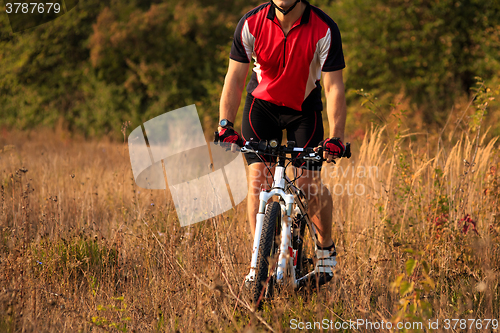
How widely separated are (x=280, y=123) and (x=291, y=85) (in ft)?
0.93

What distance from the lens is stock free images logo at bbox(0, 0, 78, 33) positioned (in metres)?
11.4

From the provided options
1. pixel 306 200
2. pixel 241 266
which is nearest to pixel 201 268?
pixel 241 266

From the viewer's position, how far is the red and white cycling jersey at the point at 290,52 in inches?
109

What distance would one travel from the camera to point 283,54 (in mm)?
2822

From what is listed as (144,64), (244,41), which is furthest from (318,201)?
Result: (144,64)

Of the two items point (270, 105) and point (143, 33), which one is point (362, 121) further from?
point (270, 105)

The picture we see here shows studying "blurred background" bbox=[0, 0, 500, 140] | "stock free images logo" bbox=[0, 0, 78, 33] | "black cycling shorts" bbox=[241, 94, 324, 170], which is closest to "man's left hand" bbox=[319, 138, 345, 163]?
"black cycling shorts" bbox=[241, 94, 324, 170]

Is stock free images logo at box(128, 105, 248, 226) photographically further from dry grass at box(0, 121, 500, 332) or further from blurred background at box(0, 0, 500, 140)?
blurred background at box(0, 0, 500, 140)

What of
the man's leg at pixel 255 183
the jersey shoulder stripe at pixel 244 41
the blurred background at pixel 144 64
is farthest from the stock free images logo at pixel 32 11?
the man's leg at pixel 255 183

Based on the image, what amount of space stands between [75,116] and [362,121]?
9.73 meters

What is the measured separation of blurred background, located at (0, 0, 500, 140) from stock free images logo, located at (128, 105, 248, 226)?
5471 mm

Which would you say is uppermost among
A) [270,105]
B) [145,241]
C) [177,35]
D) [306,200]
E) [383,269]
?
[177,35]

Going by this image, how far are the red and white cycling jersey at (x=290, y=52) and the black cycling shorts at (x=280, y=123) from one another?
61 millimetres

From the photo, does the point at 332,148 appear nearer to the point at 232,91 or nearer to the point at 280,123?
the point at 280,123
